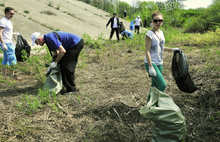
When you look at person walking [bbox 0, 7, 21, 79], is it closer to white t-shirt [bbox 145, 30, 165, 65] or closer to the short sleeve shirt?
the short sleeve shirt

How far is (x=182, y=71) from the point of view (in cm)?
244

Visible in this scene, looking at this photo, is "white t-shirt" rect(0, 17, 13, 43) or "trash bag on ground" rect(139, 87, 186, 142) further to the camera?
"white t-shirt" rect(0, 17, 13, 43)

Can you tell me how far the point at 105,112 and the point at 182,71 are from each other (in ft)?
4.23

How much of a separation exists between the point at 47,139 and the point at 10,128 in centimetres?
57

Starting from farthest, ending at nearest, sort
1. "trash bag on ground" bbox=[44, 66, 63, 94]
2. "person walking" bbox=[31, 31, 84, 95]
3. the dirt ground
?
"trash bag on ground" bbox=[44, 66, 63, 94], "person walking" bbox=[31, 31, 84, 95], the dirt ground

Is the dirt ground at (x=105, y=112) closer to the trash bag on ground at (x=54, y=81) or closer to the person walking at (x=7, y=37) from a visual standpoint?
the trash bag on ground at (x=54, y=81)

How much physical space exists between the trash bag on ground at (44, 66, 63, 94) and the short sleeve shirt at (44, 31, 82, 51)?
0.43 metres

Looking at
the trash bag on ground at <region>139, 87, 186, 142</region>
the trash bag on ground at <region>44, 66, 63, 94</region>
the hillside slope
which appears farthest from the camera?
the hillside slope

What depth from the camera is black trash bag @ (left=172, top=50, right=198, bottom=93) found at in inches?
96.3

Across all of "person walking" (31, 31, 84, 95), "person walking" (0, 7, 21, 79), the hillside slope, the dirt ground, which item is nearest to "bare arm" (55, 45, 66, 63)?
"person walking" (31, 31, 84, 95)

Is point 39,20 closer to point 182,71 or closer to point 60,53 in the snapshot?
point 60,53

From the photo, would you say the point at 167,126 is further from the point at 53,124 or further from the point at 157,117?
the point at 53,124

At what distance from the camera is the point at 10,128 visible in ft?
7.64

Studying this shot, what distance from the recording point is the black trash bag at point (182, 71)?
2.45 m
